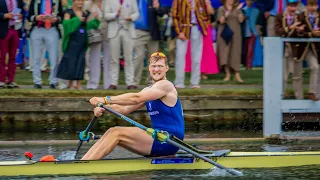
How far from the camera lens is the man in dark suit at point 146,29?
21031mm

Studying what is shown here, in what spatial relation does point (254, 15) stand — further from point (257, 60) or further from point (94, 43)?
point (94, 43)

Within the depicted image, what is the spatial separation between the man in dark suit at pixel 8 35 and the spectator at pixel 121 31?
1837 mm

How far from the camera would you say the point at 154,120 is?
1415cm

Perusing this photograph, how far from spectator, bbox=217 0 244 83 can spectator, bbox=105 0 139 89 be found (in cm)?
258

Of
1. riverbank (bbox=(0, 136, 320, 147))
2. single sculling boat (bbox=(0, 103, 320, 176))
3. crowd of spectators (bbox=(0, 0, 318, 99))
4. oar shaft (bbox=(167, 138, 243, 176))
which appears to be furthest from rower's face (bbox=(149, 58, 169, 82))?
crowd of spectators (bbox=(0, 0, 318, 99))

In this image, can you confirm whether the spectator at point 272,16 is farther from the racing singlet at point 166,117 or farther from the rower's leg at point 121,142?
the rower's leg at point 121,142

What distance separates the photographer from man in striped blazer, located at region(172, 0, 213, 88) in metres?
20.3

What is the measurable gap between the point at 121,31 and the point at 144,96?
250 inches

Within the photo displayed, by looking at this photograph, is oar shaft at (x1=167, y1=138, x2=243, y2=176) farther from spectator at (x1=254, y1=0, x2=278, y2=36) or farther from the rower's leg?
spectator at (x1=254, y1=0, x2=278, y2=36)

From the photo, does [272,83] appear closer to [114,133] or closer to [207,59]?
[114,133]

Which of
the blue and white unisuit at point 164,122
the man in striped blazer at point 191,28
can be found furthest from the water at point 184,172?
the man in striped blazer at point 191,28

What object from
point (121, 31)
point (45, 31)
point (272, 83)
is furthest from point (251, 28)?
point (272, 83)

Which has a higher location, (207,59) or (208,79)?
(207,59)

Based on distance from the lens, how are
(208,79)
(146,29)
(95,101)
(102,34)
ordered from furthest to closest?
(208,79) < (146,29) < (102,34) < (95,101)
